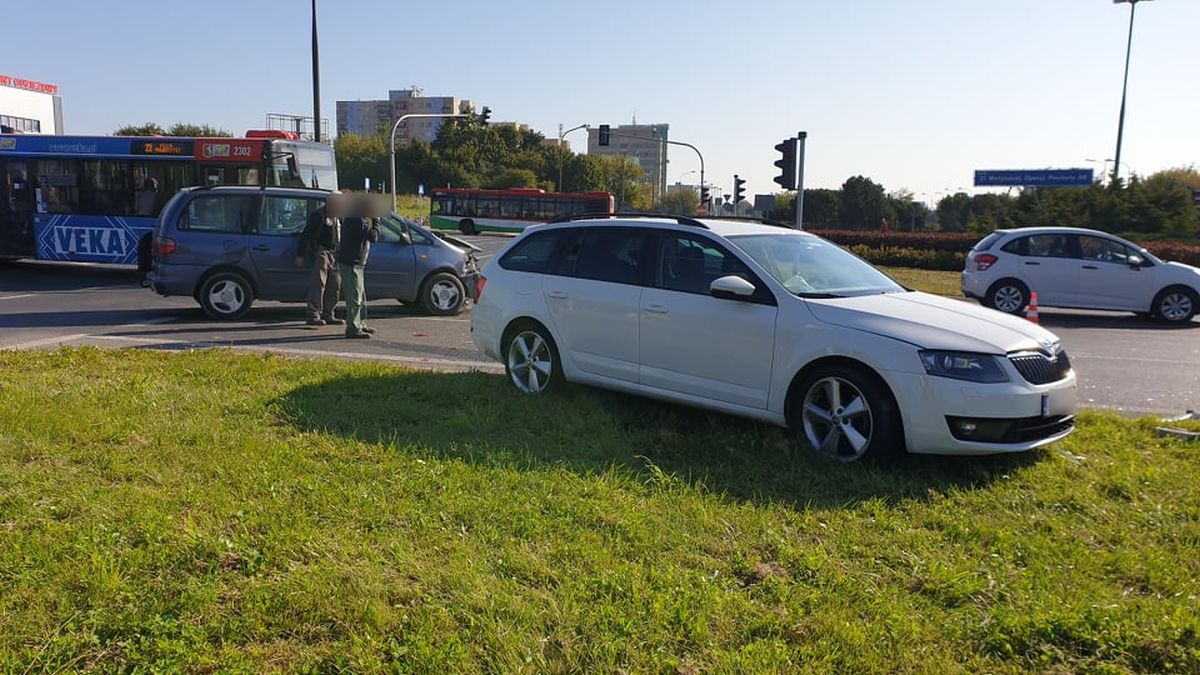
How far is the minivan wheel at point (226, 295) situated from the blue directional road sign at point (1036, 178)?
160 feet

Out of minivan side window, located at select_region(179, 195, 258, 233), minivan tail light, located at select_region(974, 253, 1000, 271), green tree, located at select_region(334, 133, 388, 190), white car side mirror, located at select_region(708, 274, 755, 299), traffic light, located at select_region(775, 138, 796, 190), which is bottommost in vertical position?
minivan tail light, located at select_region(974, 253, 1000, 271)

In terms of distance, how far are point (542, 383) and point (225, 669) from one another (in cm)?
435

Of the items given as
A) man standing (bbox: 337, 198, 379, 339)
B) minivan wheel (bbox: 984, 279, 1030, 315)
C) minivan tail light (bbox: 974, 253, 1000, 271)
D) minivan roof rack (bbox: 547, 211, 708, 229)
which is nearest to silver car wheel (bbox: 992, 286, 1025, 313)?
minivan wheel (bbox: 984, 279, 1030, 315)

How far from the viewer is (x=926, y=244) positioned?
33.6 m

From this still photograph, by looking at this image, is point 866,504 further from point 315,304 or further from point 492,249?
point 492,249

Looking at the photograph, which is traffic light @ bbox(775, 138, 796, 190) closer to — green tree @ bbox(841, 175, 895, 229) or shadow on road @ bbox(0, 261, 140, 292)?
shadow on road @ bbox(0, 261, 140, 292)

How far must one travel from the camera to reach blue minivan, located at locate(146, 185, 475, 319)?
1184 centimetres

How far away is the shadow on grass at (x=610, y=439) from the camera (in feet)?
16.0

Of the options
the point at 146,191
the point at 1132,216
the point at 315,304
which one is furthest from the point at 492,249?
the point at 1132,216

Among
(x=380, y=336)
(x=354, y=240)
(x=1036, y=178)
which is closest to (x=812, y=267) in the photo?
(x=354, y=240)

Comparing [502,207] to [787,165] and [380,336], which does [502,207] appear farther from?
[380,336]

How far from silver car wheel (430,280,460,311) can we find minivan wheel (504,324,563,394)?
5.93 meters

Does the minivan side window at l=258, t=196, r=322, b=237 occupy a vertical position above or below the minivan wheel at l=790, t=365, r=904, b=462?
above

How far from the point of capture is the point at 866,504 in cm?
452
